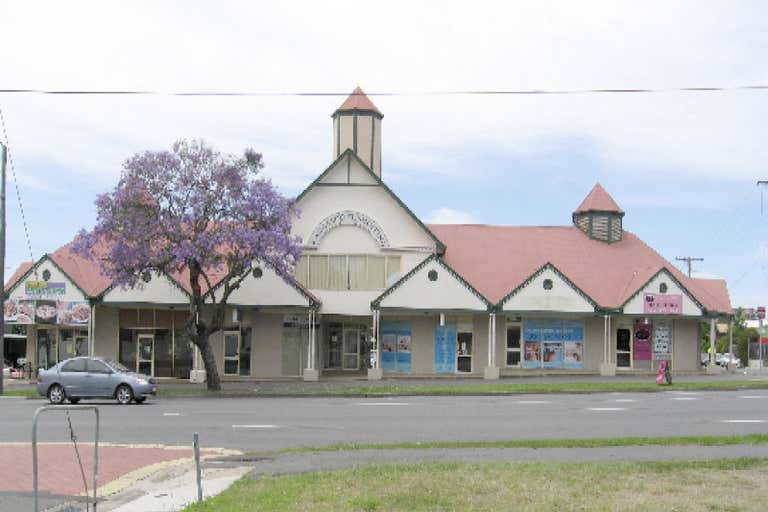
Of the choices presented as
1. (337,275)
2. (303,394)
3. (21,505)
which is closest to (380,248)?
(337,275)

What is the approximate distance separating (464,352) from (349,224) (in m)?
7.37

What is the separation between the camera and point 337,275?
131 feet

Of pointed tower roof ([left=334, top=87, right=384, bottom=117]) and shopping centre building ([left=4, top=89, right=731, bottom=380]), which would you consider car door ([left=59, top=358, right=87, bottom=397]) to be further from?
pointed tower roof ([left=334, top=87, right=384, bottom=117])

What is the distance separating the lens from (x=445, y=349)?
132 ft

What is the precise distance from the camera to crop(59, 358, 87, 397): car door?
27.9 m

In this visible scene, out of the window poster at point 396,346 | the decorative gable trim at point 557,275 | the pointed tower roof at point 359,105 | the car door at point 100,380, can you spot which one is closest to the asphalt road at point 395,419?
the car door at point 100,380

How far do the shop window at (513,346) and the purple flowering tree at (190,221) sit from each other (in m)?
12.1

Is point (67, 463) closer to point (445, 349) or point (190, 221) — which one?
point (190, 221)

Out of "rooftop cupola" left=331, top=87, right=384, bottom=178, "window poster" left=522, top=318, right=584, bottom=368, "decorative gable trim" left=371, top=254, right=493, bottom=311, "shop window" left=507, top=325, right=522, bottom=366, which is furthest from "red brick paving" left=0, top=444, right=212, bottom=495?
"rooftop cupola" left=331, top=87, right=384, bottom=178

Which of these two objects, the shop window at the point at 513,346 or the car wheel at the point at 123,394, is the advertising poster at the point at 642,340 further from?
the car wheel at the point at 123,394

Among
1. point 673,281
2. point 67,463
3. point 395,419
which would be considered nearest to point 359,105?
point 673,281

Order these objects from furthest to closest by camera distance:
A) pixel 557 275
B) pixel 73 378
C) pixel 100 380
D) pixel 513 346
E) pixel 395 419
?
pixel 513 346 < pixel 557 275 < pixel 73 378 < pixel 100 380 < pixel 395 419

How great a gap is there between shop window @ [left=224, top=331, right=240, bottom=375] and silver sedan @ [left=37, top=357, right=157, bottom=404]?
11.3 metres

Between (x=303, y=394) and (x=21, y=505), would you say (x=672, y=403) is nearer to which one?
(x=303, y=394)
